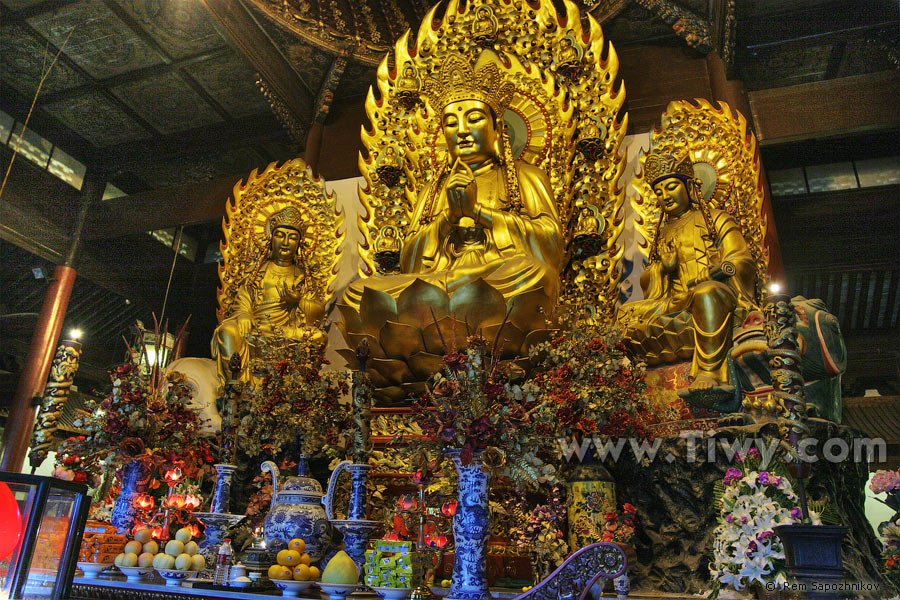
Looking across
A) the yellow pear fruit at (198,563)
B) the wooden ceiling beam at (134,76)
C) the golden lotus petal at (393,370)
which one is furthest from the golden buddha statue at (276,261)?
A: the yellow pear fruit at (198,563)

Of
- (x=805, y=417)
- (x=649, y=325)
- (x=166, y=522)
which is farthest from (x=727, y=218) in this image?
(x=166, y=522)

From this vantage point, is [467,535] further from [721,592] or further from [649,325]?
[649,325]

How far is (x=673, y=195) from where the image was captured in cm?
400

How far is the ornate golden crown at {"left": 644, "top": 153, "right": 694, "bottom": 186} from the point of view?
159 inches

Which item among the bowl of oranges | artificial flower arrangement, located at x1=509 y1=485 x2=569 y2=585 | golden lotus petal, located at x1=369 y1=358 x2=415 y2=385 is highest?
golden lotus petal, located at x1=369 y1=358 x2=415 y2=385

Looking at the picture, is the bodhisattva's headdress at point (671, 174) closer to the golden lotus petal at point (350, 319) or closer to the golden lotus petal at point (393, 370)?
the golden lotus petal at point (393, 370)

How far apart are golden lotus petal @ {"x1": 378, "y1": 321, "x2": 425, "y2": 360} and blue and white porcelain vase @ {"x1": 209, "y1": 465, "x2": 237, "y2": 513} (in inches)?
51.3

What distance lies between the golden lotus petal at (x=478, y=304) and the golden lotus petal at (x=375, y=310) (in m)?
0.37

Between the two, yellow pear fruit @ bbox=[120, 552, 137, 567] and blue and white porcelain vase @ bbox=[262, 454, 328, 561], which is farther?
blue and white porcelain vase @ bbox=[262, 454, 328, 561]

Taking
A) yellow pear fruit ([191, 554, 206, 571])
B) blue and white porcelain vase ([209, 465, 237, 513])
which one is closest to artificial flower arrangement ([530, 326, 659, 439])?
blue and white porcelain vase ([209, 465, 237, 513])

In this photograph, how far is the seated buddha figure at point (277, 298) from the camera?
4.59 metres

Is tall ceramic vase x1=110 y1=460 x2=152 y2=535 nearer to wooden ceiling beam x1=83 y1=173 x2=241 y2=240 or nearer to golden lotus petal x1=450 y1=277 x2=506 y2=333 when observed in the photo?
golden lotus petal x1=450 y1=277 x2=506 y2=333

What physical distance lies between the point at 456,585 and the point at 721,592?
0.91 m

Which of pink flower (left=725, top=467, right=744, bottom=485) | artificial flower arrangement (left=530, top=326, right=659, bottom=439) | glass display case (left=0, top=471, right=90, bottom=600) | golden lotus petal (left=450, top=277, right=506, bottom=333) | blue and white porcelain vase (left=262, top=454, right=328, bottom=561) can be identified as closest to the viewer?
glass display case (left=0, top=471, right=90, bottom=600)
